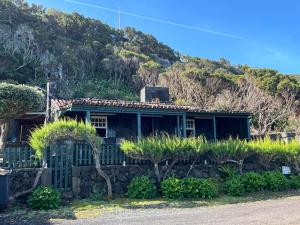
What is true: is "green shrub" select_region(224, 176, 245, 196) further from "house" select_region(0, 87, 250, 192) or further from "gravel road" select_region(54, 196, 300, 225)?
"gravel road" select_region(54, 196, 300, 225)

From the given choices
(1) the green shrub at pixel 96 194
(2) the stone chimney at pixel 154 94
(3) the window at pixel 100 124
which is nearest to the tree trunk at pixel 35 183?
(1) the green shrub at pixel 96 194

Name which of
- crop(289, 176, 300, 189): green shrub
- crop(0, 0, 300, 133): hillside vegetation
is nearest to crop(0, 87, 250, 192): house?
crop(289, 176, 300, 189): green shrub

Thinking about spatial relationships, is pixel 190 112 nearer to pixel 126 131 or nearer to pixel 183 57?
pixel 126 131

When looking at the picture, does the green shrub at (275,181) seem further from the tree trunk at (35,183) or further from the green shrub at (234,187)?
the tree trunk at (35,183)

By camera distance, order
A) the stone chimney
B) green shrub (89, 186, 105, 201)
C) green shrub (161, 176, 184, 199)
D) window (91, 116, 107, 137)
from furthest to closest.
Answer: the stone chimney, window (91, 116, 107, 137), green shrub (161, 176, 184, 199), green shrub (89, 186, 105, 201)

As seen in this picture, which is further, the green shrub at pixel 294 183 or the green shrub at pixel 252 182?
the green shrub at pixel 294 183

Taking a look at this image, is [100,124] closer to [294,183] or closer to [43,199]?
[43,199]

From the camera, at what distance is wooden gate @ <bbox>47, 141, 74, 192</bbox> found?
12125mm

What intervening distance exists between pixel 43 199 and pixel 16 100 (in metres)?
3.91

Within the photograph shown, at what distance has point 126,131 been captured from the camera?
19.9 m

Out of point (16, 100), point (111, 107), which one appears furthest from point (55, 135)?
point (111, 107)

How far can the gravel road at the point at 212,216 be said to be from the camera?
870cm

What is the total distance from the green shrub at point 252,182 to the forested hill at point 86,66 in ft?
51.1

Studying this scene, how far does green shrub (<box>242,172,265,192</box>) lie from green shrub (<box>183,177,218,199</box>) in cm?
168
